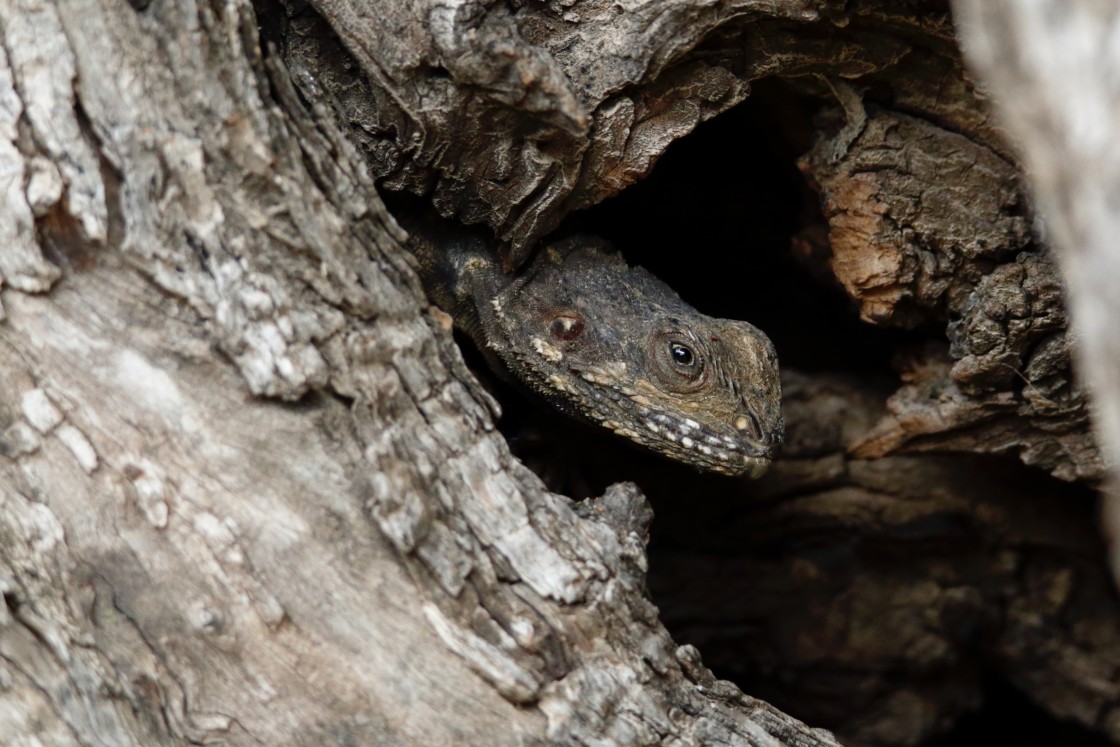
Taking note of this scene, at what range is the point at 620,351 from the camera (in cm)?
281

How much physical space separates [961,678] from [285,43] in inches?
143

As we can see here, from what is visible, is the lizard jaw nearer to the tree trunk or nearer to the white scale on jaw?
the white scale on jaw

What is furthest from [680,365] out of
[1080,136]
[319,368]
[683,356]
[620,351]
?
[1080,136]

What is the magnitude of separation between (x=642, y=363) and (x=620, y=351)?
7cm

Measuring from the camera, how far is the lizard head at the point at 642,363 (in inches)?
108

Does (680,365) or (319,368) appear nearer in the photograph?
(319,368)

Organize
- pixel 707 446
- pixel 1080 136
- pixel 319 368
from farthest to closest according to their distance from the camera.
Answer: pixel 707 446
pixel 319 368
pixel 1080 136

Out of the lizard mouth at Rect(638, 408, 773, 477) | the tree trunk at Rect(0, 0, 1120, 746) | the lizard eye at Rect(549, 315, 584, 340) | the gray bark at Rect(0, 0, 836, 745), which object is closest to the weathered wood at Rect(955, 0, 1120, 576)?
the tree trunk at Rect(0, 0, 1120, 746)

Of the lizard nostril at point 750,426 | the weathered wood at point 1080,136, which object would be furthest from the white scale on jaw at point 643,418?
the weathered wood at point 1080,136

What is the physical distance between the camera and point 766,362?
9.40 ft

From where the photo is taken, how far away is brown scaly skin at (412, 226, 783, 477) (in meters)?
2.76

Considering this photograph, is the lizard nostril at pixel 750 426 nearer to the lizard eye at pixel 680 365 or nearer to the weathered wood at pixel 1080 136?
the lizard eye at pixel 680 365

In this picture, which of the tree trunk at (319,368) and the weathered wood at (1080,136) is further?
the tree trunk at (319,368)

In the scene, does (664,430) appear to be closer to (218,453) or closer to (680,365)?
(680,365)
